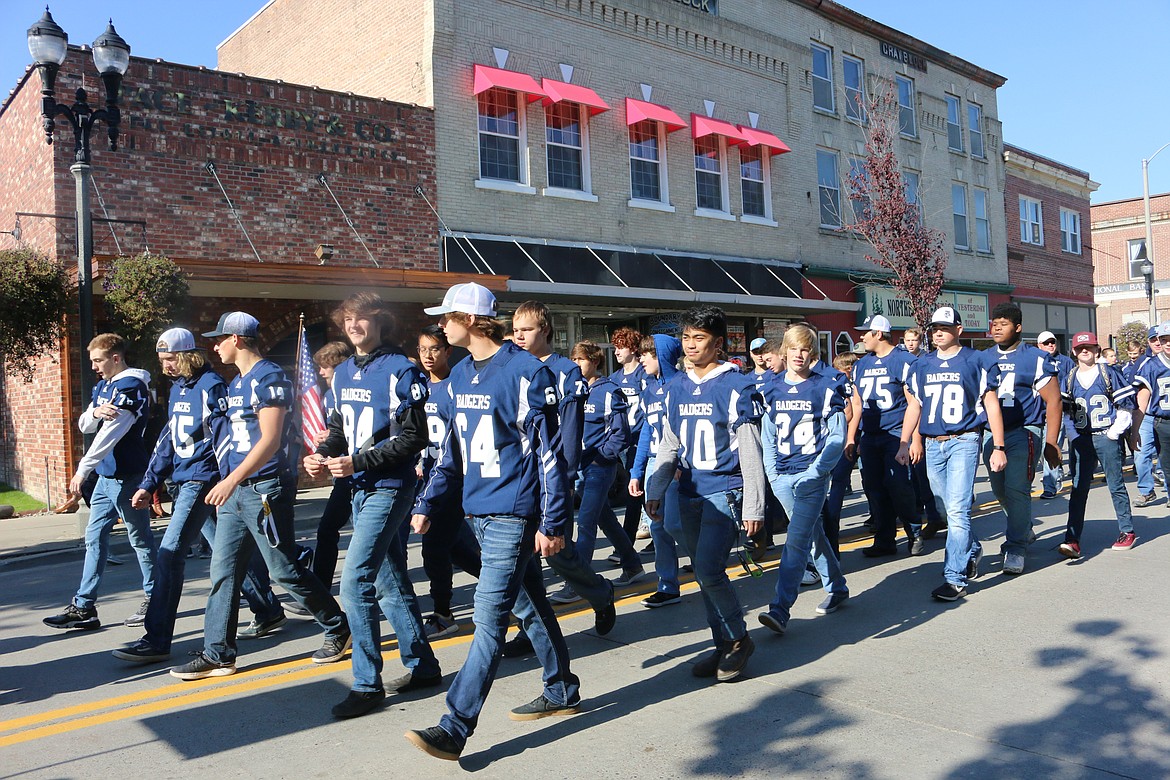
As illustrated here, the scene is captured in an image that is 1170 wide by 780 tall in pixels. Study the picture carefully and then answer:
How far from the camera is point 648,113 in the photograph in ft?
63.5

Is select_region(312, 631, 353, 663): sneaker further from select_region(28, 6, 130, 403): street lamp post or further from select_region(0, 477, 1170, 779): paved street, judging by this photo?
select_region(28, 6, 130, 403): street lamp post

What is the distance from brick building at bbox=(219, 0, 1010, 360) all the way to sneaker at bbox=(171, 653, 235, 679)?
11546 mm

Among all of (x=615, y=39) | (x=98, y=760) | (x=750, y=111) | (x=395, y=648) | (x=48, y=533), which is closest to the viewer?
(x=98, y=760)

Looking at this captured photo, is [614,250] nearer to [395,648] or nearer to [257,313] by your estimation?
[257,313]

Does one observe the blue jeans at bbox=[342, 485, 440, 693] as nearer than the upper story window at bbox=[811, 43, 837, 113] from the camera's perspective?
Yes

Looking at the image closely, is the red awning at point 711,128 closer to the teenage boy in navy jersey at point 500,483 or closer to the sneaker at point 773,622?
the sneaker at point 773,622

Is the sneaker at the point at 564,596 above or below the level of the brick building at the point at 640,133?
below

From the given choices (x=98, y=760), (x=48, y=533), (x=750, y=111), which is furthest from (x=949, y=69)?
(x=98, y=760)

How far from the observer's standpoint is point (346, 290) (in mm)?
14094

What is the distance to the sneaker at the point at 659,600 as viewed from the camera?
259 inches

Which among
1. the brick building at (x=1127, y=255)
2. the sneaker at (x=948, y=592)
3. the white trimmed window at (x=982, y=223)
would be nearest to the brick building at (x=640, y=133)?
the white trimmed window at (x=982, y=223)

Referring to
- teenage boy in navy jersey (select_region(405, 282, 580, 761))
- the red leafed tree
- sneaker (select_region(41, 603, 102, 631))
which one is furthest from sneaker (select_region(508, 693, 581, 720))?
the red leafed tree

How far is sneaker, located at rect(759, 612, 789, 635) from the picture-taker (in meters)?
5.48

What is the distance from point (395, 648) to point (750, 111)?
1946 centimetres
